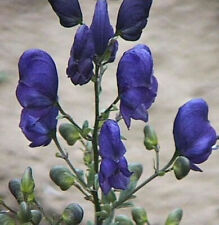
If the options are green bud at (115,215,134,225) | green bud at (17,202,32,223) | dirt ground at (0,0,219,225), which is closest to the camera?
green bud at (17,202,32,223)

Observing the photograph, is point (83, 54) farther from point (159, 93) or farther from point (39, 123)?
point (159, 93)

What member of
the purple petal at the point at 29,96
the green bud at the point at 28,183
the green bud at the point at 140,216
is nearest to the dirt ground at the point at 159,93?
the green bud at the point at 140,216

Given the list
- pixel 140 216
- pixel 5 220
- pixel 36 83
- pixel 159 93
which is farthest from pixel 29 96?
pixel 159 93

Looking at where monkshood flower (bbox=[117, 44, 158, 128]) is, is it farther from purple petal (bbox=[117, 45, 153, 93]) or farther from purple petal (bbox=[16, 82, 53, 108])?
purple petal (bbox=[16, 82, 53, 108])

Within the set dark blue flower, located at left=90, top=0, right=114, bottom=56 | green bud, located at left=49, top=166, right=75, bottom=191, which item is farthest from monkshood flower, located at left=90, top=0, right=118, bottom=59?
green bud, located at left=49, top=166, right=75, bottom=191

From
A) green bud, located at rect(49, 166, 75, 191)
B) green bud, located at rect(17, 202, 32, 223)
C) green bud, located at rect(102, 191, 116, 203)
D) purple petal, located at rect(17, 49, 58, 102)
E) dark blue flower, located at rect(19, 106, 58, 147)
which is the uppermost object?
purple petal, located at rect(17, 49, 58, 102)

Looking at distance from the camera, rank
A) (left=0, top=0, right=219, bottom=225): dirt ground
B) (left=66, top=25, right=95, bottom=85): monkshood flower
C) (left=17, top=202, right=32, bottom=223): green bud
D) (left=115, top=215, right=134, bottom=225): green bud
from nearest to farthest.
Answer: (left=66, top=25, right=95, bottom=85): monkshood flower < (left=17, top=202, right=32, bottom=223): green bud < (left=115, top=215, right=134, bottom=225): green bud < (left=0, top=0, right=219, bottom=225): dirt ground

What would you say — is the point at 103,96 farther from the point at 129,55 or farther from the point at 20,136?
the point at 129,55
